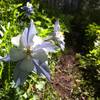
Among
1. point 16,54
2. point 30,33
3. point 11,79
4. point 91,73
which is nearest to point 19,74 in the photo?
point 16,54

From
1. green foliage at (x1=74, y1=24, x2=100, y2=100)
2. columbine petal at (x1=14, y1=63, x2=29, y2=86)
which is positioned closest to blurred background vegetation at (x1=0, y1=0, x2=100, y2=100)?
green foliage at (x1=74, y1=24, x2=100, y2=100)

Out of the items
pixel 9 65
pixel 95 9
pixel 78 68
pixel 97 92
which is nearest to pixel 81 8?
pixel 95 9

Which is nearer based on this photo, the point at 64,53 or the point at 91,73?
the point at 91,73

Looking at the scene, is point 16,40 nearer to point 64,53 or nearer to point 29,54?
point 29,54

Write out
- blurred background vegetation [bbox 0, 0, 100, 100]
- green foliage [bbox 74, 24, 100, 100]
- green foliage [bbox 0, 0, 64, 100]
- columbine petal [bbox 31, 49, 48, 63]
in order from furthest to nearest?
1. green foliage [bbox 74, 24, 100, 100]
2. blurred background vegetation [bbox 0, 0, 100, 100]
3. green foliage [bbox 0, 0, 64, 100]
4. columbine petal [bbox 31, 49, 48, 63]

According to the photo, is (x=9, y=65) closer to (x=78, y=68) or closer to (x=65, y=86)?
(x=65, y=86)

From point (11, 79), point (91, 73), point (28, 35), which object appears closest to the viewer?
point (28, 35)

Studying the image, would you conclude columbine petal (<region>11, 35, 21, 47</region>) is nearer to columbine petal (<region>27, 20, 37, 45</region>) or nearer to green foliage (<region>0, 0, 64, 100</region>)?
columbine petal (<region>27, 20, 37, 45</region>)

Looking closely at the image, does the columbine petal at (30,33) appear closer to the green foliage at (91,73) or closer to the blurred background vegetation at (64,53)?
the blurred background vegetation at (64,53)
